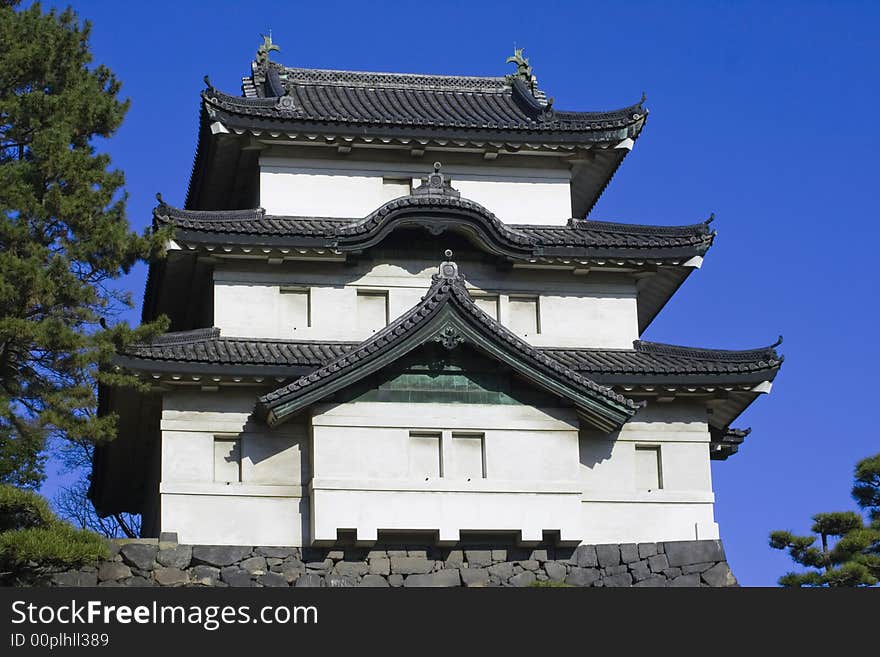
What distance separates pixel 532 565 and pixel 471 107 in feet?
36.8

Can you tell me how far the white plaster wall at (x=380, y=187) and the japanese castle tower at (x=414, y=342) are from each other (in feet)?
0.15

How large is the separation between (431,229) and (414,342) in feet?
11.3

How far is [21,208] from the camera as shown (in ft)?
94.8

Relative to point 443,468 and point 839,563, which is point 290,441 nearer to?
point 443,468

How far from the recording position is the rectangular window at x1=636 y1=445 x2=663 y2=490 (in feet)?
102

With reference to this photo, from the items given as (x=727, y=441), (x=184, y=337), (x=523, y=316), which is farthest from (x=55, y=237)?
(x=727, y=441)

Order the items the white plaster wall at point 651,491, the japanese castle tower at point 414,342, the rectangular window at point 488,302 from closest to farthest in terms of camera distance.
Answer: the japanese castle tower at point 414,342 < the white plaster wall at point 651,491 < the rectangular window at point 488,302

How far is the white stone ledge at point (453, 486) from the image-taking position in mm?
28922

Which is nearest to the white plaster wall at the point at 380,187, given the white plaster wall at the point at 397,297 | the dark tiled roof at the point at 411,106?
the dark tiled roof at the point at 411,106

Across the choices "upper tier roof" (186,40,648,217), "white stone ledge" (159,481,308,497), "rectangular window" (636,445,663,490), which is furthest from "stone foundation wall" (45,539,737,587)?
"upper tier roof" (186,40,648,217)

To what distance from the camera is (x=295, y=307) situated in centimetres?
3212

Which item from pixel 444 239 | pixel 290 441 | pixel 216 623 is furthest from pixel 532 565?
pixel 216 623

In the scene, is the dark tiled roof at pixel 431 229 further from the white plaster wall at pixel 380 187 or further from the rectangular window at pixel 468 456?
the rectangular window at pixel 468 456

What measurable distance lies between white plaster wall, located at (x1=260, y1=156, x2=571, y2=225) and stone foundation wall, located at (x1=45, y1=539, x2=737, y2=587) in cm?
770
